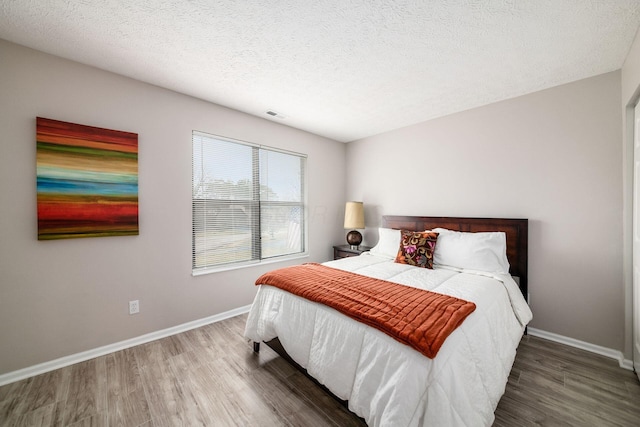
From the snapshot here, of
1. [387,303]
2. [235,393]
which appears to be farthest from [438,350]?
[235,393]

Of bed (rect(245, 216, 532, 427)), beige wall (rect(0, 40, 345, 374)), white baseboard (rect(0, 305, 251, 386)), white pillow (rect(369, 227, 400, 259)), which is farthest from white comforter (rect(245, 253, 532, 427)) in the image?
beige wall (rect(0, 40, 345, 374))

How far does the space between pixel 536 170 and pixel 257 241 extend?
3.27 meters

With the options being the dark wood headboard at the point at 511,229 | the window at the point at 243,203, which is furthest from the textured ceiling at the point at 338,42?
the dark wood headboard at the point at 511,229

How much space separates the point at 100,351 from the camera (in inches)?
85.3

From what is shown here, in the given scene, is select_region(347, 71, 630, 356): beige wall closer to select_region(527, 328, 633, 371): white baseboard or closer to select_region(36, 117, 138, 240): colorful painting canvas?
select_region(527, 328, 633, 371): white baseboard

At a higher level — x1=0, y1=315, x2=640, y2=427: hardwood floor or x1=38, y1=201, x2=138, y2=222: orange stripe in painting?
x1=38, y1=201, x2=138, y2=222: orange stripe in painting

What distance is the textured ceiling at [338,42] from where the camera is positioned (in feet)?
4.98

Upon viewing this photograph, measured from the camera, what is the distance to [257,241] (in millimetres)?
3320

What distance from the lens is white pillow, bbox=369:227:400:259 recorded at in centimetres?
302

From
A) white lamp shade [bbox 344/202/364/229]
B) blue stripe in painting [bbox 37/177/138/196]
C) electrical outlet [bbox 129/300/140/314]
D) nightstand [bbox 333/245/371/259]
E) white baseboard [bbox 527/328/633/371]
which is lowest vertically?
white baseboard [bbox 527/328/633/371]

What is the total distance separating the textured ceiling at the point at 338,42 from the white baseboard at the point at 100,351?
248 cm

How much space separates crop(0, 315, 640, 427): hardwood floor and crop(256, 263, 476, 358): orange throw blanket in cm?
67

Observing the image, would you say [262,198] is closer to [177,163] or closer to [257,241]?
[257,241]

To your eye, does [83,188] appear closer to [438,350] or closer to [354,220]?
[438,350]
